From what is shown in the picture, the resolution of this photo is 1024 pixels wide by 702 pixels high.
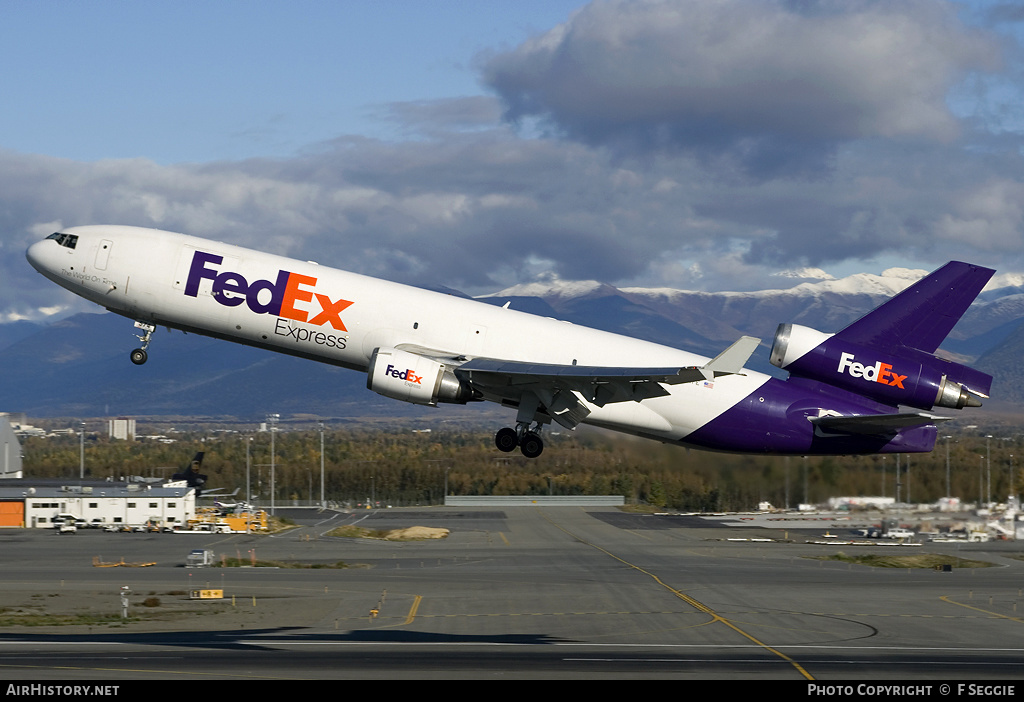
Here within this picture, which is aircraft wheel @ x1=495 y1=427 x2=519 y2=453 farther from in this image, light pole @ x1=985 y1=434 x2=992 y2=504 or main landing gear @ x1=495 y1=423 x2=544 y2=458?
light pole @ x1=985 y1=434 x2=992 y2=504

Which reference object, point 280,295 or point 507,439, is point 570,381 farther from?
point 280,295

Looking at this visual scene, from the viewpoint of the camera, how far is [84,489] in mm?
132750

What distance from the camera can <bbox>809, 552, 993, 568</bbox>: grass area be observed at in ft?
311

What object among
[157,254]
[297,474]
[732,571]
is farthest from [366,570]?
[297,474]

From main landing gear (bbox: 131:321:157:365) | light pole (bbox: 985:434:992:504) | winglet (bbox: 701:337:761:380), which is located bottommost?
light pole (bbox: 985:434:992:504)

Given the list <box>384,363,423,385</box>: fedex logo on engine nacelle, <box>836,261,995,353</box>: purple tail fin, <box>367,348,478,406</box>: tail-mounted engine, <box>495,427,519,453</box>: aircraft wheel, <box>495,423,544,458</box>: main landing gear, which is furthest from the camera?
<box>495,427,519,453</box>: aircraft wheel

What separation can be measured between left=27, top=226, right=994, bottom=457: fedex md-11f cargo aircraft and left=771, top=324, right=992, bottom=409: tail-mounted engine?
0.05m

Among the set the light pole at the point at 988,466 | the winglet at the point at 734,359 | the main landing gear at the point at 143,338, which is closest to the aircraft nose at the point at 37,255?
the main landing gear at the point at 143,338

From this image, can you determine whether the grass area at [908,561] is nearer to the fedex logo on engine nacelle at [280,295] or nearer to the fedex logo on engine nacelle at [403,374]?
the fedex logo on engine nacelle at [403,374]

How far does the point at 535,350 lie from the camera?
4191 cm

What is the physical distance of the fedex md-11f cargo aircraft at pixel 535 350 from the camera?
39688mm

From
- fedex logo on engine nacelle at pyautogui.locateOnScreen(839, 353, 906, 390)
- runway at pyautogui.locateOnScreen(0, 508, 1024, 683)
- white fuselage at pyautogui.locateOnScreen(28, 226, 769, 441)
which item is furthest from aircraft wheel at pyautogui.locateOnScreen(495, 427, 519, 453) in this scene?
fedex logo on engine nacelle at pyautogui.locateOnScreen(839, 353, 906, 390)

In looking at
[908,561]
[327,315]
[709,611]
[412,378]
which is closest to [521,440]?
[412,378]

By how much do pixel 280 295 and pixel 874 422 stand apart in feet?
73.0
